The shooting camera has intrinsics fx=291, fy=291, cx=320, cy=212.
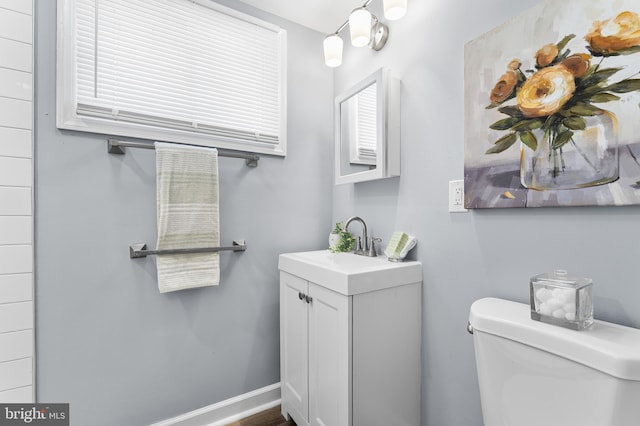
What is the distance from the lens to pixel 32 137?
1.14 m

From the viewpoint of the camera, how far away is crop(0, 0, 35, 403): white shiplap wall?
3.56 ft

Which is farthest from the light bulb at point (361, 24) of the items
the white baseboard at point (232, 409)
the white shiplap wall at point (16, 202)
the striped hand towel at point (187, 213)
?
the white baseboard at point (232, 409)

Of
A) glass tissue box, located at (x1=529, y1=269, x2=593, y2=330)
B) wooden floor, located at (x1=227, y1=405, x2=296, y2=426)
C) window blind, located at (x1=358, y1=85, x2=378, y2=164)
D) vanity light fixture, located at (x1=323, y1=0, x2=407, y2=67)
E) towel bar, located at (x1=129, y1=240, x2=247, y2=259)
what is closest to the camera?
glass tissue box, located at (x1=529, y1=269, x2=593, y2=330)

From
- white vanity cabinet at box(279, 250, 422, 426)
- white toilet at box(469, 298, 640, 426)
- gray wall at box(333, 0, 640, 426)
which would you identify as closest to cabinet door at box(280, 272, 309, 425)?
white vanity cabinet at box(279, 250, 422, 426)

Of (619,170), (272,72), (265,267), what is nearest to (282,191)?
(265,267)

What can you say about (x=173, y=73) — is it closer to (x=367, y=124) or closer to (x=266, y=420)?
(x=367, y=124)

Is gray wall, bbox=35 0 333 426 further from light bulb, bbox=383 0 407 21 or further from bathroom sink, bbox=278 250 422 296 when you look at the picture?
light bulb, bbox=383 0 407 21

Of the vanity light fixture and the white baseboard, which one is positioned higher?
the vanity light fixture

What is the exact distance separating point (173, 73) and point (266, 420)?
1828mm

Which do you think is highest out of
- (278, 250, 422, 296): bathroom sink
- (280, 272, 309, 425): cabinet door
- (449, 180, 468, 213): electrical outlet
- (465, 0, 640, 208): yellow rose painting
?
(465, 0, 640, 208): yellow rose painting

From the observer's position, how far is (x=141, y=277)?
4.41 feet

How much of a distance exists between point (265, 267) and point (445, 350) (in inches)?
38.7

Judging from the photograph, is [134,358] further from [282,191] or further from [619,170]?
[619,170]

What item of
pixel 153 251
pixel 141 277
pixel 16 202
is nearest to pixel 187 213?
pixel 153 251
